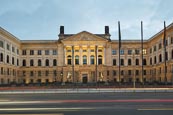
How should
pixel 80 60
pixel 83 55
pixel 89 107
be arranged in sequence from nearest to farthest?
pixel 89 107, pixel 80 60, pixel 83 55

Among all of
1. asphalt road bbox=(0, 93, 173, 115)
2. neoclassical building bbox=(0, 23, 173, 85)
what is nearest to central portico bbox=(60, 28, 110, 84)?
neoclassical building bbox=(0, 23, 173, 85)

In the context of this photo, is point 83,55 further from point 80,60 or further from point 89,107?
point 89,107

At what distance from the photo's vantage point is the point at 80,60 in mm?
102438

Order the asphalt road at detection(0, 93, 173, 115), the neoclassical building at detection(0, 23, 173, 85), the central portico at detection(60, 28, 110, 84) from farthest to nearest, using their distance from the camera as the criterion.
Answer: the central portico at detection(60, 28, 110, 84)
the neoclassical building at detection(0, 23, 173, 85)
the asphalt road at detection(0, 93, 173, 115)

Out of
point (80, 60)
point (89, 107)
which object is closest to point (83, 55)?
point (80, 60)

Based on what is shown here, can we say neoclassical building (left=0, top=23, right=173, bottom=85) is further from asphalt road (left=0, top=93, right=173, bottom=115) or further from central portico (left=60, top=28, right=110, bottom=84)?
asphalt road (left=0, top=93, right=173, bottom=115)

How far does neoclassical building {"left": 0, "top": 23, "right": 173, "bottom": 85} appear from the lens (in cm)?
9962

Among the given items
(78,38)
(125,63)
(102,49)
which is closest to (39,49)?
(78,38)

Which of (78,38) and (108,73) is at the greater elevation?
(78,38)

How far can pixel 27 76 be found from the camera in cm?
10450

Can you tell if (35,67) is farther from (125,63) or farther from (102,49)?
(125,63)

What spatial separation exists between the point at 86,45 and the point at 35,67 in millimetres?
21211

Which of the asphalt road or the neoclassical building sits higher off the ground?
the neoclassical building

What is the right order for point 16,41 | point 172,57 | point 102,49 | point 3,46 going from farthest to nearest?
point 102,49 → point 16,41 → point 3,46 → point 172,57
